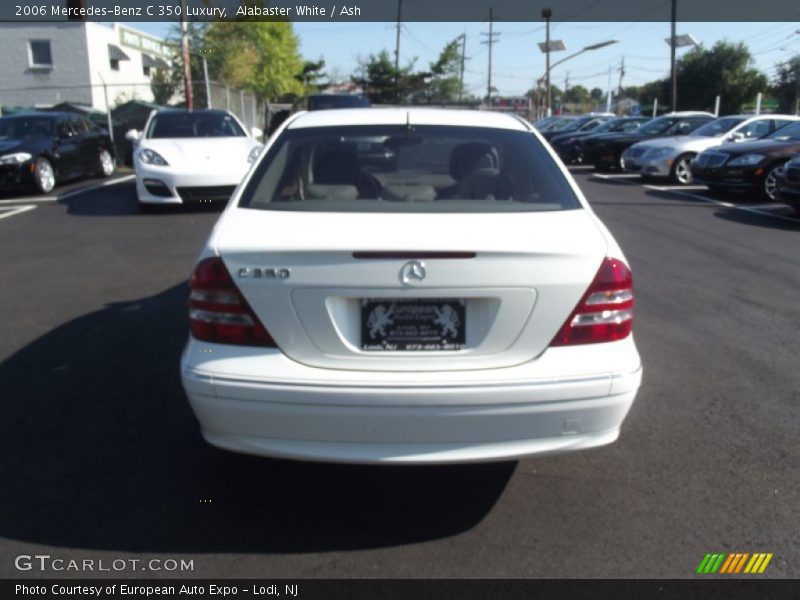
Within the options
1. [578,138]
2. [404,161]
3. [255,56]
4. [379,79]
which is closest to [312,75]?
[379,79]

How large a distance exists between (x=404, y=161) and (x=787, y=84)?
166 ft

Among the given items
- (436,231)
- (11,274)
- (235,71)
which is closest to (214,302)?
(436,231)

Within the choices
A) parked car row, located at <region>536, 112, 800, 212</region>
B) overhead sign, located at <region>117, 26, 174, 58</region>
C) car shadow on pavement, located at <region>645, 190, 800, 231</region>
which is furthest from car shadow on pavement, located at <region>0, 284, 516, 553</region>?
overhead sign, located at <region>117, 26, 174, 58</region>

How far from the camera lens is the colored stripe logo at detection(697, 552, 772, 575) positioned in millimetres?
2908

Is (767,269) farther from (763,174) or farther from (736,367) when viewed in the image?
(763,174)

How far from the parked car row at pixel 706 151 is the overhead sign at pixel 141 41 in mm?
25691

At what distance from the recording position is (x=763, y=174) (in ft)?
42.5

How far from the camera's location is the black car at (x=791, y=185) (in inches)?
426

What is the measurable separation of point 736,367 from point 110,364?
4058 mm

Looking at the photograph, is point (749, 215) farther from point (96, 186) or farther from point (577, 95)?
point (577, 95)

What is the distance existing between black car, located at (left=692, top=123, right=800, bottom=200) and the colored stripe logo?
1100 centimetres

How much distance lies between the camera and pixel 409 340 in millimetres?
2906

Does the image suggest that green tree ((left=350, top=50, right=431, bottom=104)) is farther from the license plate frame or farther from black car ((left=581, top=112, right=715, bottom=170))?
the license plate frame
